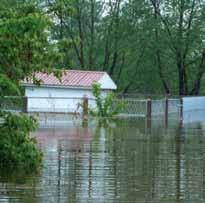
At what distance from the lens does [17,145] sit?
1561cm

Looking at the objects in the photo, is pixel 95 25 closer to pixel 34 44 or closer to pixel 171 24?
pixel 171 24

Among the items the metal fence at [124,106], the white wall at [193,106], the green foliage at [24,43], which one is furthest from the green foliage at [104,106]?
the green foliage at [24,43]

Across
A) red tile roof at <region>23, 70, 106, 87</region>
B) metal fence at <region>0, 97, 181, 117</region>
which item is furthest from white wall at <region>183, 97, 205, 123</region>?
red tile roof at <region>23, 70, 106, 87</region>

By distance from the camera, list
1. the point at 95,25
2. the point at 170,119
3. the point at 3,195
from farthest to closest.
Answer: the point at 95,25 < the point at 170,119 < the point at 3,195

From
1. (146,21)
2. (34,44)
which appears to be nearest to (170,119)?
(146,21)

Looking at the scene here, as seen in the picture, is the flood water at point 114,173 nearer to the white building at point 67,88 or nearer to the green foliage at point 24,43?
the green foliage at point 24,43

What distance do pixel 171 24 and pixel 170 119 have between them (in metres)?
22.8

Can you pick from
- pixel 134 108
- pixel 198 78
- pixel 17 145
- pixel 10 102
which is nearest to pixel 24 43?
pixel 17 145

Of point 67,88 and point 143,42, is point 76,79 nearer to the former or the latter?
point 67,88

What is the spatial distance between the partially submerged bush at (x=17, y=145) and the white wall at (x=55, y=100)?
86.4 feet

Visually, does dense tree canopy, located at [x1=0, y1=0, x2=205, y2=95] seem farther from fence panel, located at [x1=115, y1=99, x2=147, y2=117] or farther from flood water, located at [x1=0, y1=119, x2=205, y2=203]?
flood water, located at [x1=0, y1=119, x2=205, y2=203]

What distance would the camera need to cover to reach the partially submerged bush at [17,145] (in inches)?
602

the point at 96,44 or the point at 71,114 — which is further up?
the point at 96,44

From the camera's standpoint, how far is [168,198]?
38.3 feet
